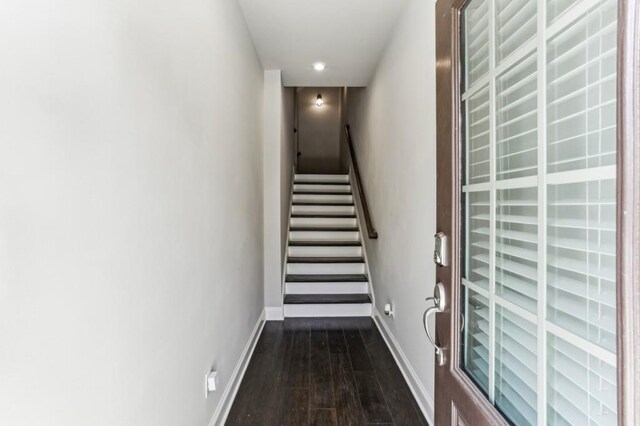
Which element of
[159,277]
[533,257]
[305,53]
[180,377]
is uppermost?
[305,53]

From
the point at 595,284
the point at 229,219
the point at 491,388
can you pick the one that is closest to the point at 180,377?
the point at 229,219

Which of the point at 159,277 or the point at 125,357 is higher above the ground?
the point at 159,277

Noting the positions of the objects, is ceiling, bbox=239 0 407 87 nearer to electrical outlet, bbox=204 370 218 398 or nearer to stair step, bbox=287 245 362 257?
stair step, bbox=287 245 362 257

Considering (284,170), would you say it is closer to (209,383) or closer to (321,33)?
(321,33)

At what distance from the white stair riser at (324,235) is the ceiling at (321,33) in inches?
75.3

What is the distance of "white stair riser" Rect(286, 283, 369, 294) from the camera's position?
351 centimetres

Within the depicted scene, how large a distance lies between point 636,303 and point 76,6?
1.13 metres

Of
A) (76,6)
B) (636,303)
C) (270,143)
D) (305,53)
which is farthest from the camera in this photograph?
(270,143)

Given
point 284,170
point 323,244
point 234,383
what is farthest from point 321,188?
point 234,383

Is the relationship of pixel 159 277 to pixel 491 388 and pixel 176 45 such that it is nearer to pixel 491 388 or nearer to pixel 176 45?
pixel 176 45

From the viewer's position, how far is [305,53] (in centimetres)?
276

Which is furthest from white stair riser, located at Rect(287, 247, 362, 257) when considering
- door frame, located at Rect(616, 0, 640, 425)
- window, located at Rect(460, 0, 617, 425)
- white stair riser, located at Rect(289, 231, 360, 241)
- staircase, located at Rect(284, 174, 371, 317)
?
door frame, located at Rect(616, 0, 640, 425)

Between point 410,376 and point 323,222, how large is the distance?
267 centimetres

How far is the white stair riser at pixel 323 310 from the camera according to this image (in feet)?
10.8
